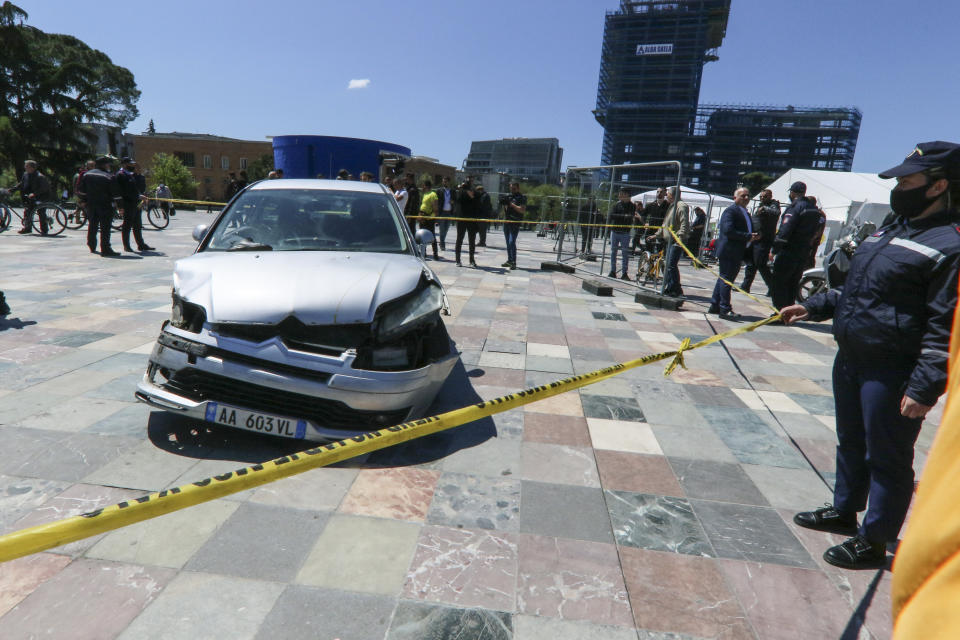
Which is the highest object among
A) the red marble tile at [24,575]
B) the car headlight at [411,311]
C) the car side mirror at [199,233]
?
the car side mirror at [199,233]

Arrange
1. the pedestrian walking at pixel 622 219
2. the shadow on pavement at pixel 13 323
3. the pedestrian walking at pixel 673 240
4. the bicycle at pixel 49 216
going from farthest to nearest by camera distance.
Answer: the bicycle at pixel 49 216 < the pedestrian walking at pixel 622 219 < the pedestrian walking at pixel 673 240 < the shadow on pavement at pixel 13 323

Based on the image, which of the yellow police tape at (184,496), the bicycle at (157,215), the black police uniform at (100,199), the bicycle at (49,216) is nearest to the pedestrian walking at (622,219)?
the yellow police tape at (184,496)

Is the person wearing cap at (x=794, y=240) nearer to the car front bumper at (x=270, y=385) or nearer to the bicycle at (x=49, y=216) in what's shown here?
the car front bumper at (x=270, y=385)

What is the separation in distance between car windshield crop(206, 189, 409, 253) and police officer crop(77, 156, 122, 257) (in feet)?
24.3

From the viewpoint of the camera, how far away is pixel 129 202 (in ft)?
36.3

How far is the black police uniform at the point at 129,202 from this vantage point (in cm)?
1067

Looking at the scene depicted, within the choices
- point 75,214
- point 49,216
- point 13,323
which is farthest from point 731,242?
point 75,214

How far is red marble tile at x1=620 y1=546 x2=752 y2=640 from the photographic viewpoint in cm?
210

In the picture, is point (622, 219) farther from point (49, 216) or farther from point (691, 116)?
point (691, 116)

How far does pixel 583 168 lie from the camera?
12570 millimetres

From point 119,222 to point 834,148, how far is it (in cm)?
15537

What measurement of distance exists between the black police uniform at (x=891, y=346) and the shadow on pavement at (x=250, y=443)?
2.14 meters

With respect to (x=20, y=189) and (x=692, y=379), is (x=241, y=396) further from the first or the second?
(x=20, y=189)

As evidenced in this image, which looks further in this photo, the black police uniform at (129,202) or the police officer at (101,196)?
the black police uniform at (129,202)
